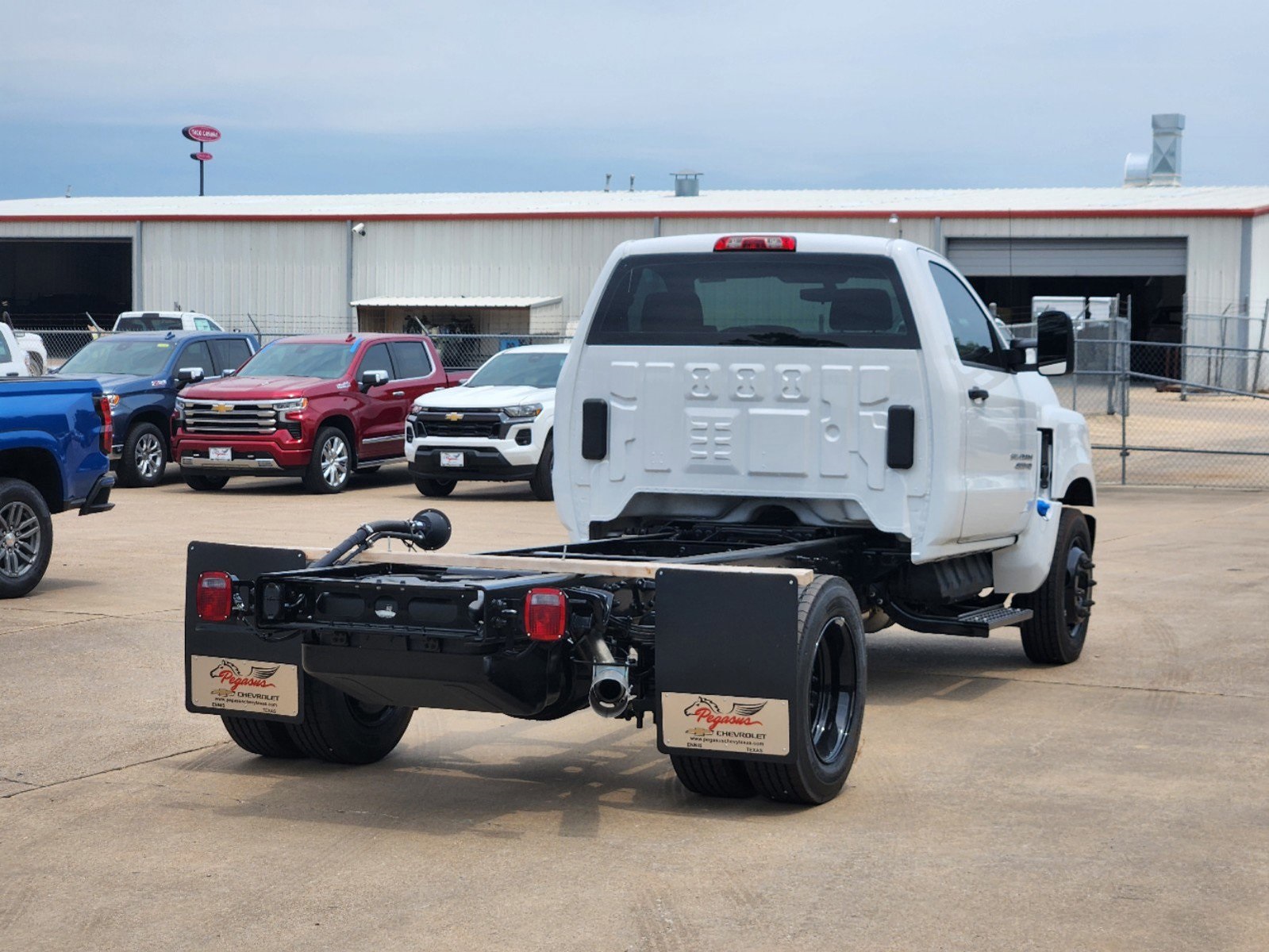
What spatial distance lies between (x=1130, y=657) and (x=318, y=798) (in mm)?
5041

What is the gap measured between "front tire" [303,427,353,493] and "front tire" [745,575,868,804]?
13.7 m

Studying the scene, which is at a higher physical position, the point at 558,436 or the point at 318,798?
the point at 558,436

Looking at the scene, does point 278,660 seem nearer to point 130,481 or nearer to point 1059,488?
point 1059,488

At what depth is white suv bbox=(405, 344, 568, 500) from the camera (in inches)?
725

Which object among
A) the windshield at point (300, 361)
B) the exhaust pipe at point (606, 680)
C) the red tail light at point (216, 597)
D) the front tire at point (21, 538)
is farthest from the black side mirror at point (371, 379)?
the exhaust pipe at point (606, 680)

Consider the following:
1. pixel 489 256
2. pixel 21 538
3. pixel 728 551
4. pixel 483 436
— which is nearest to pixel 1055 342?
pixel 728 551

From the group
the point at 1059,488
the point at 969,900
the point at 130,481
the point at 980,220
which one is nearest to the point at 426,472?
the point at 130,481

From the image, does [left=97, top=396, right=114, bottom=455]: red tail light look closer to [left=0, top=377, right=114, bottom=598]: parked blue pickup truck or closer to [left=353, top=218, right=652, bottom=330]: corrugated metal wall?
[left=0, top=377, right=114, bottom=598]: parked blue pickup truck

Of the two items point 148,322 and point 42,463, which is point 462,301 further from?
point 42,463

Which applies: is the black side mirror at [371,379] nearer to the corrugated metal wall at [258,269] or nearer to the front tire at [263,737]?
the front tire at [263,737]

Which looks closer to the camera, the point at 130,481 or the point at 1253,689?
the point at 1253,689

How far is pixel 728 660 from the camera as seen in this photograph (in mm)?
5699

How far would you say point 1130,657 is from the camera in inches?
368

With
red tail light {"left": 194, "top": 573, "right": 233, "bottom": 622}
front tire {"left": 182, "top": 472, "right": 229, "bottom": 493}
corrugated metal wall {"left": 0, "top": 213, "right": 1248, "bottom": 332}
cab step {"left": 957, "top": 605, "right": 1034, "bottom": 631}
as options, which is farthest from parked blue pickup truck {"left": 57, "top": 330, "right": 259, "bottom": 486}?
corrugated metal wall {"left": 0, "top": 213, "right": 1248, "bottom": 332}
